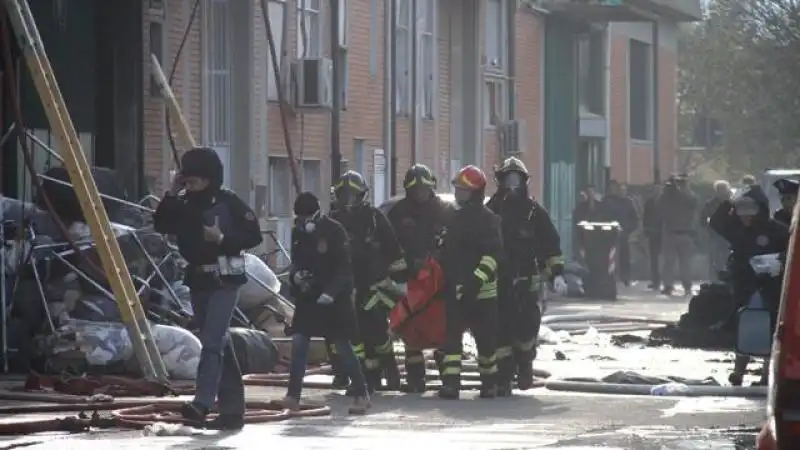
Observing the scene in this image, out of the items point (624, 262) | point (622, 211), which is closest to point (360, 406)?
point (622, 211)

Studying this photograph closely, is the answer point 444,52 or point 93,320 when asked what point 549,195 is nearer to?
point 444,52

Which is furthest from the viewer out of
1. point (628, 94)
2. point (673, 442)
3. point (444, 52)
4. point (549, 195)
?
point (628, 94)

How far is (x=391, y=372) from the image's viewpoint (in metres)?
18.1

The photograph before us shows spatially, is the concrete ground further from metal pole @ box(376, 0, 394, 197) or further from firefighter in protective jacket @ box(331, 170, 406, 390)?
metal pole @ box(376, 0, 394, 197)

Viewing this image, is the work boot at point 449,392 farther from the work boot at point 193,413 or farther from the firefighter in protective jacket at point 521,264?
the work boot at point 193,413

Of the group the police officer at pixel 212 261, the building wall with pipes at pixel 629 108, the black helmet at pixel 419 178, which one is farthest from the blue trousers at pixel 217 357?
the building wall with pipes at pixel 629 108

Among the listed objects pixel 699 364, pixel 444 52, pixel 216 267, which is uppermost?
pixel 444 52

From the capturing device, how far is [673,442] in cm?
1375

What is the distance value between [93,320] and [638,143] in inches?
1457

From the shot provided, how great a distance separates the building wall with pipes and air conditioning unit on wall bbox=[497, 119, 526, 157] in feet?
34.7

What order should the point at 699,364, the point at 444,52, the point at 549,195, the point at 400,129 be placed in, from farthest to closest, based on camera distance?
1. the point at 549,195
2. the point at 444,52
3. the point at 400,129
4. the point at 699,364

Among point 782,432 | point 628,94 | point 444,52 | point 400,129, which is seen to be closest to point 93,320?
point 782,432

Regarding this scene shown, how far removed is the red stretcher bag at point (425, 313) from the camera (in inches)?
696

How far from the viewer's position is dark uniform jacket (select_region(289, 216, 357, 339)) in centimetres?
1617
